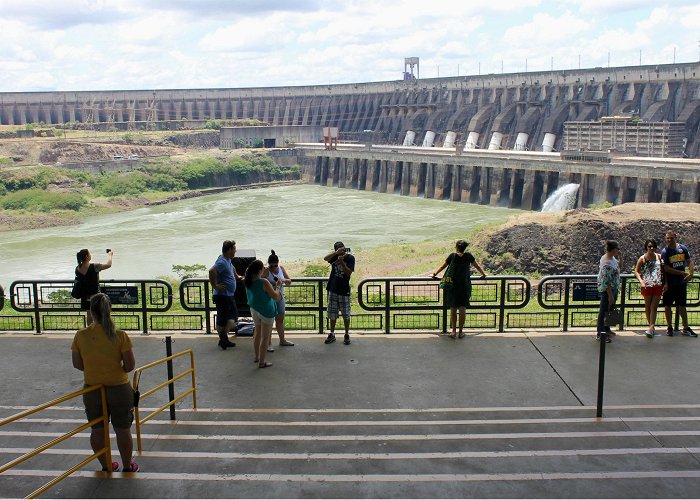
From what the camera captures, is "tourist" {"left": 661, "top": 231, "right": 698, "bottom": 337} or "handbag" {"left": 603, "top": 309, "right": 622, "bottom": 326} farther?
"tourist" {"left": 661, "top": 231, "right": 698, "bottom": 337}

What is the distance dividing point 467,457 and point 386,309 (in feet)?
13.1

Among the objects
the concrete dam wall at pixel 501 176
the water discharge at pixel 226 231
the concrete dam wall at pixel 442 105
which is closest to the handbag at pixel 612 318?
the water discharge at pixel 226 231

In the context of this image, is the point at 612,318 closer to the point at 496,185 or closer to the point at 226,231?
the point at 226,231

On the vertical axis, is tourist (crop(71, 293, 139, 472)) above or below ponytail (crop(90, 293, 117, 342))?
below

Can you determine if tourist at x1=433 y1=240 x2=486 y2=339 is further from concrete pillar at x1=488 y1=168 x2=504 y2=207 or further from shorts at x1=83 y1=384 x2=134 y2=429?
concrete pillar at x1=488 y1=168 x2=504 y2=207

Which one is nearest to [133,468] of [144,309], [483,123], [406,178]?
[144,309]

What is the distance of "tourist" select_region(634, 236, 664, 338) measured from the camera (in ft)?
31.3

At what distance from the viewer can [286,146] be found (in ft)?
254

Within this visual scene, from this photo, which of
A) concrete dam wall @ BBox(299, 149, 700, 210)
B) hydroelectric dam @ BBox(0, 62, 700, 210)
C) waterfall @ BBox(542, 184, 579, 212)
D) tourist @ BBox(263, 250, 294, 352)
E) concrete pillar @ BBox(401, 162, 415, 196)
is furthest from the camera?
concrete pillar @ BBox(401, 162, 415, 196)

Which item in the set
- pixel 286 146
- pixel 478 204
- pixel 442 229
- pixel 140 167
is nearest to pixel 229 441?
pixel 442 229

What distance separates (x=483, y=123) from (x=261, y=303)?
64286mm

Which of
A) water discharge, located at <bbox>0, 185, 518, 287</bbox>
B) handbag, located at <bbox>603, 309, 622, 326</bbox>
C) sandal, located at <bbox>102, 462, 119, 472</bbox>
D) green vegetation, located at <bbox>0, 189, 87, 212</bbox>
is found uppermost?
handbag, located at <bbox>603, 309, 622, 326</bbox>

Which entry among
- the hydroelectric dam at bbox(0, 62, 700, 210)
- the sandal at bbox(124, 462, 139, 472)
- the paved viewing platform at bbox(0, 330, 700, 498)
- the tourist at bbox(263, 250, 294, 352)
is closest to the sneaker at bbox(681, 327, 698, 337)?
the paved viewing platform at bbox(0, 330, 700, 498)

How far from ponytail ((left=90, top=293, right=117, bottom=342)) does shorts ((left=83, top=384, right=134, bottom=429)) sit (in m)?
0.44
